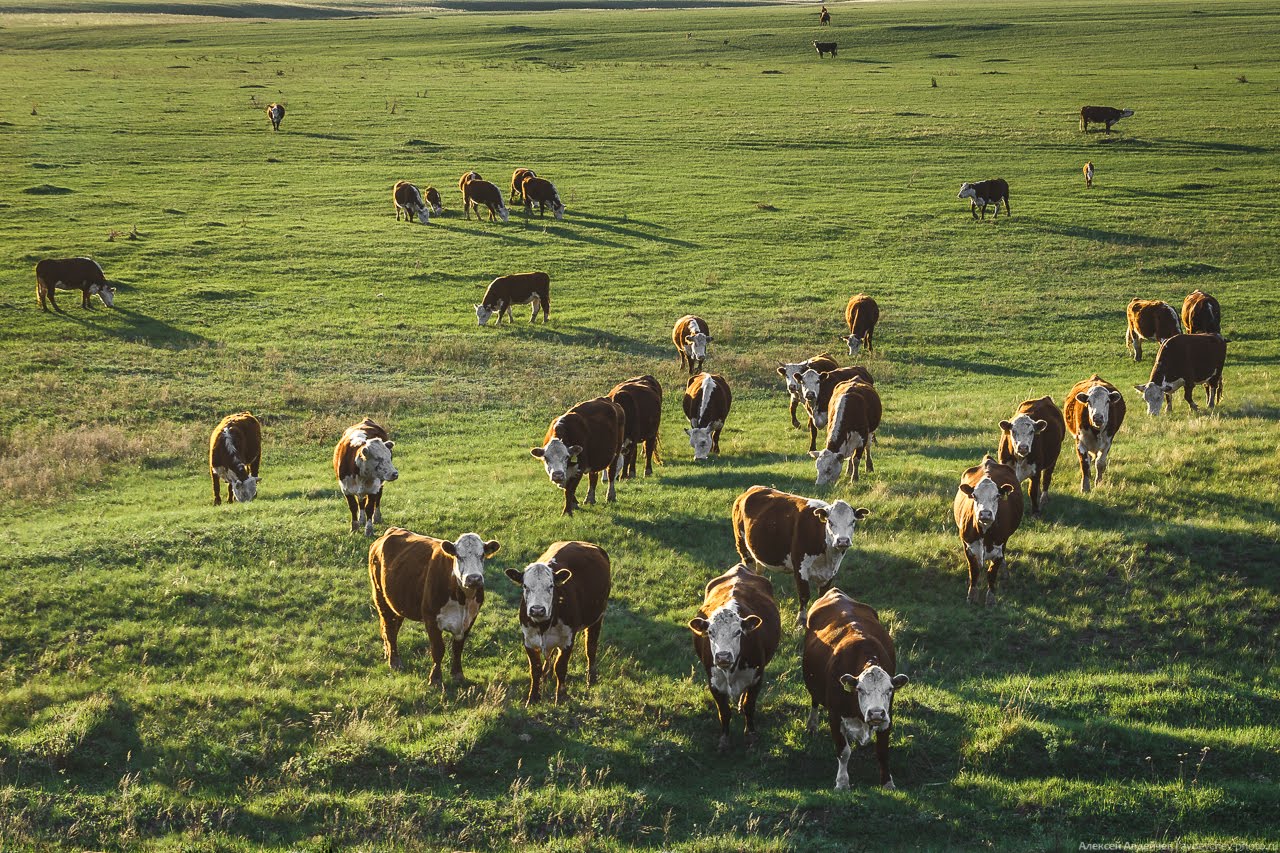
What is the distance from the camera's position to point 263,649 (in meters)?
12.9

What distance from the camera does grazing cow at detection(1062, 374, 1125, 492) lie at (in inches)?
666

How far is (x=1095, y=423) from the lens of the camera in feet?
55.4

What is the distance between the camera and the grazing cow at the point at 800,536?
42.6 feet

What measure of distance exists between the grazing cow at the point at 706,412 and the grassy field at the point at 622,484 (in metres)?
0.69

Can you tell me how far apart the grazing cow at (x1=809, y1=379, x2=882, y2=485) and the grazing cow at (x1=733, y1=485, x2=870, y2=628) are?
3590 millimetres

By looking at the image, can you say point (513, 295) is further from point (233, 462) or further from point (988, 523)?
point (988, 523)

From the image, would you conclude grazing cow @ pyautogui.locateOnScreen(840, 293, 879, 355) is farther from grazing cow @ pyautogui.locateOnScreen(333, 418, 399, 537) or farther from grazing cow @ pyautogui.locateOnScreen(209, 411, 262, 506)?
grazing cow @ pyautogui.locateOnScreen(209, 411, 262, 506)

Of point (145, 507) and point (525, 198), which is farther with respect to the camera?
point (525, 198)

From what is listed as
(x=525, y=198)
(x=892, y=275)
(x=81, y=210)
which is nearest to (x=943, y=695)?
(x=892, y=275)

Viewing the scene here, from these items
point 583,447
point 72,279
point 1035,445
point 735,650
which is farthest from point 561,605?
point 72,279

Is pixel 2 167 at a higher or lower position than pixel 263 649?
higher

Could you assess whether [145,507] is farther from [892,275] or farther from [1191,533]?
[892,275]

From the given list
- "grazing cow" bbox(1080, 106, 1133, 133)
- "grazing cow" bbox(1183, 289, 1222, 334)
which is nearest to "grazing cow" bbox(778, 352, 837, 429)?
"grazing cow" bbox(1183, 289, 1222, 334)

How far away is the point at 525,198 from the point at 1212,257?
24.5 metres
